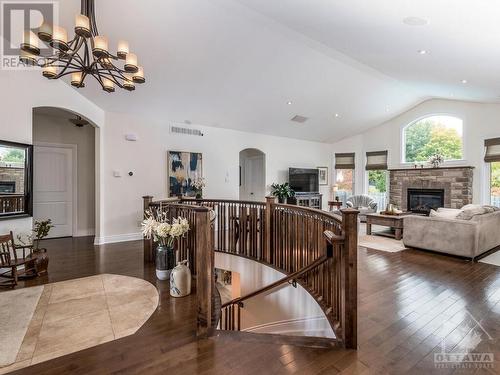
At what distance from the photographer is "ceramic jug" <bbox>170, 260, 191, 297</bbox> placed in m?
3.16

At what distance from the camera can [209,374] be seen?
6.12 feet

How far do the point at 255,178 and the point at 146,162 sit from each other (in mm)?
4098

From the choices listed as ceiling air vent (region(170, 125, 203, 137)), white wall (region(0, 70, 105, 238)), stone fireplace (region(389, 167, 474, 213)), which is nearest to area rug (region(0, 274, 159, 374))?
white wall (region(0, 70, 105, 238))

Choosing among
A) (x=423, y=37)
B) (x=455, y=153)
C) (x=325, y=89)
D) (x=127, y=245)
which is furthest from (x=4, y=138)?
(x=455, y=153)

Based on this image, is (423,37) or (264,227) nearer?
(423,37)

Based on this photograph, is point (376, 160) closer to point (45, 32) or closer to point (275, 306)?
point (275, 306)

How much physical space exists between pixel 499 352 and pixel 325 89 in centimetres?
593

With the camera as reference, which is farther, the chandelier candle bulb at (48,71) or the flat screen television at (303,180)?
the flat screen television at (303,180)

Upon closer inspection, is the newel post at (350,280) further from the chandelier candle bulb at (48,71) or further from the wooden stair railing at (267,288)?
the chandelier candle bulb at (48,71)

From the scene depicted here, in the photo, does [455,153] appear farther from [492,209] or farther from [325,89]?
[325,89]

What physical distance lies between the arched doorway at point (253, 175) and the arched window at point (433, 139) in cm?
497

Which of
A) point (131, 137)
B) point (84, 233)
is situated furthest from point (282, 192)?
point (84, 233)

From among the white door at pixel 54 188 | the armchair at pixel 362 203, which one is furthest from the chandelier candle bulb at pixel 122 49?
the armchair at pixel 362 203

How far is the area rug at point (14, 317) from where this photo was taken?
212cm
